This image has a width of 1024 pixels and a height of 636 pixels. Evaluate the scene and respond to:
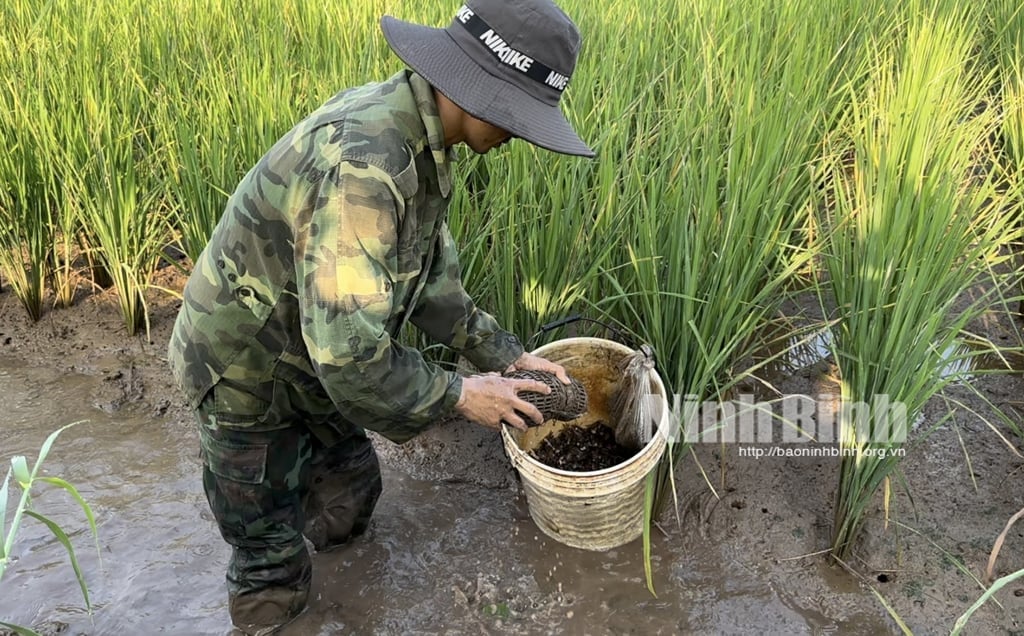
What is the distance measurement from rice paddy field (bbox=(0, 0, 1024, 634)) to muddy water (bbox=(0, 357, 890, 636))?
8 cm

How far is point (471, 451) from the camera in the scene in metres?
2.35

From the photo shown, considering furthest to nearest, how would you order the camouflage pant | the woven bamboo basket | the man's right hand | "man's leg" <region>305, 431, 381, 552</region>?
"man's leg" <region>305, 431, 381, 552</region>
the woven bamboo basket
the camouflage pant
the man's right hand

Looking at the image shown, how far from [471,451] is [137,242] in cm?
139

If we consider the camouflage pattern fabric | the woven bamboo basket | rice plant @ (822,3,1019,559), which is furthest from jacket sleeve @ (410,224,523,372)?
rice plant @ (822,3,1019,559)

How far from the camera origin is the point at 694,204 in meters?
2.02

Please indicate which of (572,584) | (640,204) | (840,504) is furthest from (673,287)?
(572,584)

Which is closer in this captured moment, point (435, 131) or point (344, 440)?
point (435, 131)

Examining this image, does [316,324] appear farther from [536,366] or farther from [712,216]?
[712,216]

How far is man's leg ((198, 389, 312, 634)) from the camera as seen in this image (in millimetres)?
1638

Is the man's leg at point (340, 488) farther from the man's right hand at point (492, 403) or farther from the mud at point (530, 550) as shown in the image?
the man's right hand at point (492, 403)

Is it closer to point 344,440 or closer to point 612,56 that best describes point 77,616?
point 344,440

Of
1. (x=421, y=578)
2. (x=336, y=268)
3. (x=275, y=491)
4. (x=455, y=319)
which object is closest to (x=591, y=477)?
(x=455, y=319)

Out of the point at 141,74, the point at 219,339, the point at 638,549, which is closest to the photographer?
the point at 219,339

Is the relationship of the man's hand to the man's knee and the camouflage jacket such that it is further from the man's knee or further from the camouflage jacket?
the man's knee
